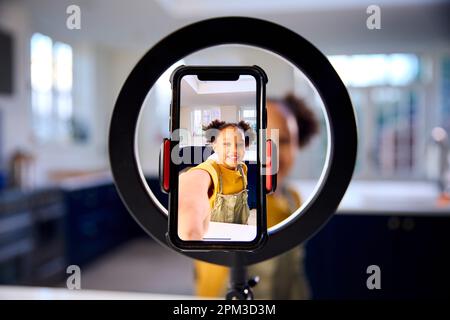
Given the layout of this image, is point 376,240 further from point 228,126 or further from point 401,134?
point 401,134

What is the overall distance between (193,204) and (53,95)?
317cm

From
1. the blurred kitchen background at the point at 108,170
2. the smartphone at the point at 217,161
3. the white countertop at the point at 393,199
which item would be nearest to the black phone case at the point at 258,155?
the smartphone at the point at 217,161

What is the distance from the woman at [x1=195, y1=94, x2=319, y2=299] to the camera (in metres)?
0.24

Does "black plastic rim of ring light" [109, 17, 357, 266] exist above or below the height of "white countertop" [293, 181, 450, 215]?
above

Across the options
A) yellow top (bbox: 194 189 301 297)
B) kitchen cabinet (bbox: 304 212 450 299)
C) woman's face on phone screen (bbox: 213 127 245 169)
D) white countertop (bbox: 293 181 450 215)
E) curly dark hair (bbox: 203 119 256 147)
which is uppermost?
curly dark hair (bbox: 203 119 256 147)

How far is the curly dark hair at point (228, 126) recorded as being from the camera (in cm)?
21

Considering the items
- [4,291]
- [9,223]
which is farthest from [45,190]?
[4,291]

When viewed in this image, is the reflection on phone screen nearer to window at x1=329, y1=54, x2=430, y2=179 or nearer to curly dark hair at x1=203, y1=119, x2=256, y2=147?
curly dark hair at x1=203, y1=119, x2=256, y2=147

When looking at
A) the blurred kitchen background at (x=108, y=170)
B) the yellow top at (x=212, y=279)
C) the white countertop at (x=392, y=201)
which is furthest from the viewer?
the white countertop at (x=392, y=201)

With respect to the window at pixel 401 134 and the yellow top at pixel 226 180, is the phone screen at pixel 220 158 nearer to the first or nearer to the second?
the yellow top at pixel 226 180

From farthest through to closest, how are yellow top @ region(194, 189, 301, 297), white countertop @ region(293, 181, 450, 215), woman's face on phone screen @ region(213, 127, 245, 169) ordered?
white countertop @ region(293, 181, 450, 215), yellow top @ region(194, 189, 301, 297), woman's face on phone screen @ region(213, 127, 245, 169)

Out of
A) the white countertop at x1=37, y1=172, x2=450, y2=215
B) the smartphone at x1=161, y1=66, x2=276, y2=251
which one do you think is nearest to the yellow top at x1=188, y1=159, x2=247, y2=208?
the smartphone at x1=161, y1=66, x2=276, y2=251

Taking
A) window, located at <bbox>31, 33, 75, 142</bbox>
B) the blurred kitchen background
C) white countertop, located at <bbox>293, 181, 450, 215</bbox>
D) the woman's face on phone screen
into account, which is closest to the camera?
the woman's face on phone screen

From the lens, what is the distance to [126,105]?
8.9 inches
